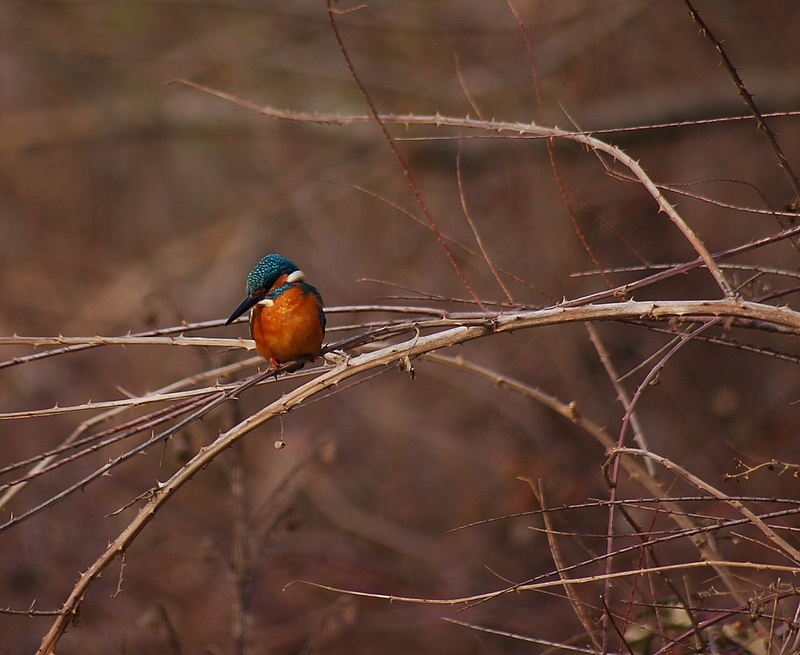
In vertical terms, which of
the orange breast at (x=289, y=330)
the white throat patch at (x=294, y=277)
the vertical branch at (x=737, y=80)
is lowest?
the orange breast at (x=289, y=330)

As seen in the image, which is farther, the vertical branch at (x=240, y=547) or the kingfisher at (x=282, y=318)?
the vertical branch at (x=240, y=547)

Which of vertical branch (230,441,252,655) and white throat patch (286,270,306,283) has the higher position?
white throat patch (286,270,306,283)

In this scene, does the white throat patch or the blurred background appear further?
the blurred background

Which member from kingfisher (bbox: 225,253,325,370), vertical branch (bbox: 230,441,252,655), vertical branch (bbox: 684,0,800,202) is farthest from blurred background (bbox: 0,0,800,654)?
vertical branch (bbox: 684,0,800,202)

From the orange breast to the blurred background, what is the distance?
632 millimetres

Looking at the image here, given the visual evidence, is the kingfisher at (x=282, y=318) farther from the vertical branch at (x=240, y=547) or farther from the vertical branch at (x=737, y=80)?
the vertical branch at (x=737, y=80)

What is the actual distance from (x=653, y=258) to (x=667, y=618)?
444cm

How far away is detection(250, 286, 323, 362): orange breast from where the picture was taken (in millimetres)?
2811

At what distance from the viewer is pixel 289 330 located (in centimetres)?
280

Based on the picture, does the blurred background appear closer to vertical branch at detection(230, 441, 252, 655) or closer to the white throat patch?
vertical branch at detection(230, 441, 252, 655)

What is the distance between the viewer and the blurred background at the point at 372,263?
18.9ft

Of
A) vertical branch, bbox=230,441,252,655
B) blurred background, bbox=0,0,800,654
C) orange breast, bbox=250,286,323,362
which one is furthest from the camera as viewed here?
blurred background, bbox=0,0,800,654

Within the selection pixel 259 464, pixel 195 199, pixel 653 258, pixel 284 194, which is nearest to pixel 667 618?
pixel 653 258

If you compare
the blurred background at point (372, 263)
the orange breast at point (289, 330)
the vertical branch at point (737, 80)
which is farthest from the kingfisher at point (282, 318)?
the vertical branch at point (737, 80)
